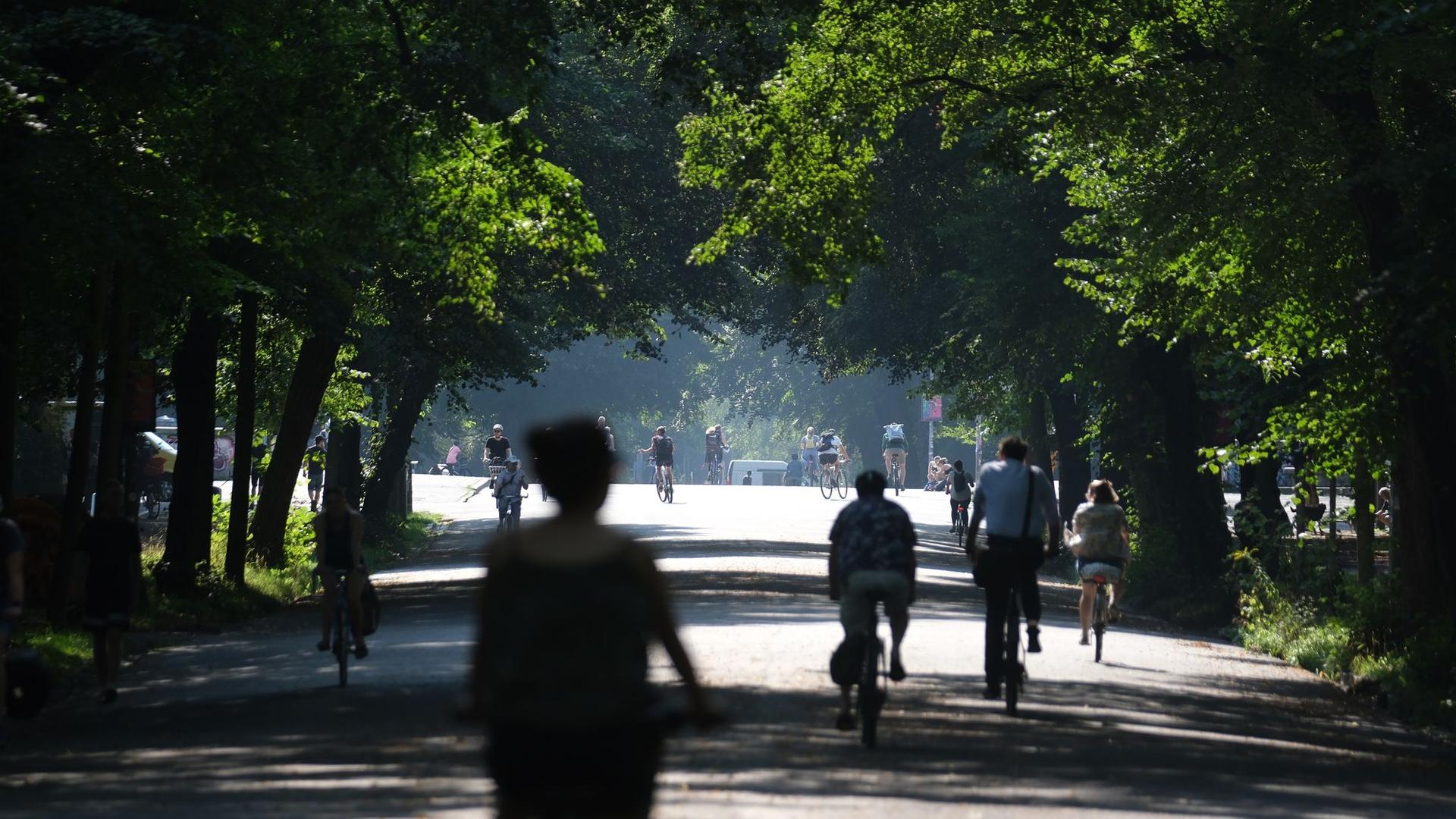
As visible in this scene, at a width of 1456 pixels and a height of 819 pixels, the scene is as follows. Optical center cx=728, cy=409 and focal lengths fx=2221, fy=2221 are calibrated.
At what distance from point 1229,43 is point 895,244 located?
19.5 metres

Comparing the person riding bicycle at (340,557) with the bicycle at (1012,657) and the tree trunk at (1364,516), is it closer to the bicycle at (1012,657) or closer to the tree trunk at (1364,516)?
the bicycle at (1012,657)

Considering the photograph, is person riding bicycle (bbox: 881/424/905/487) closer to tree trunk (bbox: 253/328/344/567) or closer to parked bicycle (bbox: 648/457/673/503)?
parked bicycle (bbox: 648/457/673/503)

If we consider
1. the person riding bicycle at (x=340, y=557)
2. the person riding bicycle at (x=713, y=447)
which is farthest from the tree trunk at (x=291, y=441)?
the person riding bicycle at (x=713, y=447)

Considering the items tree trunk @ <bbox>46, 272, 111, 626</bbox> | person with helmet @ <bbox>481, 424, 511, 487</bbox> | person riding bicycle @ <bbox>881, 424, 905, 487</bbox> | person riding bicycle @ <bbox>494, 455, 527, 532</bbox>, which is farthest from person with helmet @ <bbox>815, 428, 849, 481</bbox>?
tree trunk @ <bbox>46, 272, 111, 626</bbox>

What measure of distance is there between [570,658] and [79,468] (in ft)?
56.9

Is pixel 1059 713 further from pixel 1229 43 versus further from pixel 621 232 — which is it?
pixel 621 232

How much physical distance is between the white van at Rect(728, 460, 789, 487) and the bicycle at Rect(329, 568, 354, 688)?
8182 cm

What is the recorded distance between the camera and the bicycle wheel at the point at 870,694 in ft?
41.1

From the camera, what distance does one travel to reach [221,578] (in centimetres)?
2677

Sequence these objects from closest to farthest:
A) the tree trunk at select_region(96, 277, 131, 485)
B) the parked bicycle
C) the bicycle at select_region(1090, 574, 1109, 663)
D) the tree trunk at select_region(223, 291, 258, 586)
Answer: the bicycle at select_region(1090, 574, 1109, 663) → the tree trunk at select_region(96, 277, 131, 485) → the tree trunk at select_region(223, 291, 258, 586) → the parked bicycle

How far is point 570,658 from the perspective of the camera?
556 centimetres

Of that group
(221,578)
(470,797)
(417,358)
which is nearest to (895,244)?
(417,358)

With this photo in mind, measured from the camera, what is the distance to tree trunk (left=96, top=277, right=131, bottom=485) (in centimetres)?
2186

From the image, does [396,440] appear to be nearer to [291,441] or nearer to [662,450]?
[291,441]
